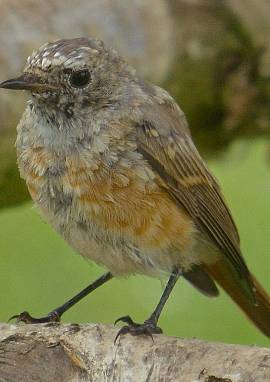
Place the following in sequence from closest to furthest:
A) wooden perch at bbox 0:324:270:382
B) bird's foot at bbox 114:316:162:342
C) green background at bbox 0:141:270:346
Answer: wooden perch at bbox 0:324:270:382 < bird's foot at bbox 114:316:162:342 < green background at bbox 0:141:270:346

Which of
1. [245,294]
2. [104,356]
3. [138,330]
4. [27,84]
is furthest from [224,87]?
[104,356]

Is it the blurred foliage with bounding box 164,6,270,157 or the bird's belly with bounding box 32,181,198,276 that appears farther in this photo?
the blurred foliage with bounding box 164,6,270,157

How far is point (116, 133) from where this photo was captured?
237 inches

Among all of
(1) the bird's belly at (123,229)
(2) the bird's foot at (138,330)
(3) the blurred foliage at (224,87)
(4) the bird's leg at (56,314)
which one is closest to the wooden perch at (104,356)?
(2) the bird's foot at (138,330)

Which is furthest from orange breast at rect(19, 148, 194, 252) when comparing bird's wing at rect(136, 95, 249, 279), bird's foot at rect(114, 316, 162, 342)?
bird's foot at rect(114, 316, 162, 342)

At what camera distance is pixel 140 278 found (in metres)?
10.3

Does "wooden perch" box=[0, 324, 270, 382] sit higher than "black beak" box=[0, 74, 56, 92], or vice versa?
"black beak" box=[0, 74, 56, 92]

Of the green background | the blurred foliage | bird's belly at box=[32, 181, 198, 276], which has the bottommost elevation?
the green background

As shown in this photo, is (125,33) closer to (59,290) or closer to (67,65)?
(67,65)

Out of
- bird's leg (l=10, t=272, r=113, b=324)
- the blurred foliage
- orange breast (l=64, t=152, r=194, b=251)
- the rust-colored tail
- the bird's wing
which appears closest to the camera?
orange breast (l=64, t=152, r=194, b=251)

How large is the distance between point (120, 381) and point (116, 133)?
4.49ft

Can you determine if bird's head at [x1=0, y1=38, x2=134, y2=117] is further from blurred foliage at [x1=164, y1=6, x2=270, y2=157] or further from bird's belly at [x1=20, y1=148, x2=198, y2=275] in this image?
blurred foliage at [x1=164, y1=6, x2=270, y2=157]

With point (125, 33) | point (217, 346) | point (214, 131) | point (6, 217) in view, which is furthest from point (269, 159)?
point (217, 346)

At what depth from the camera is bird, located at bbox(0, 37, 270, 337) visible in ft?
19.4
